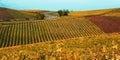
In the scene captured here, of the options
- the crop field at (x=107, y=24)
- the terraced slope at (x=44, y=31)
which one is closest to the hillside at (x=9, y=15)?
the terraced slope at (x=44, y=31)

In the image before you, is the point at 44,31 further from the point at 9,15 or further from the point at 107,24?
the point at 9,15

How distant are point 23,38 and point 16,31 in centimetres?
907

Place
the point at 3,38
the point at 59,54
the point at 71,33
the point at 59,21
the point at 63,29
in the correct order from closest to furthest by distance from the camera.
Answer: the point at 59,54 < the point at 3,38 < the point at 71,33 < the point at 63,29 < the point at 59,21

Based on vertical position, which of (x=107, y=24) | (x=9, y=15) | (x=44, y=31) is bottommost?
(x=44, y=31)

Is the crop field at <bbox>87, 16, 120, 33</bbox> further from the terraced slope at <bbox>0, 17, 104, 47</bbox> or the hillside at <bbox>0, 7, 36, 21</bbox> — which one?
the hillside at <bbox>0, 7, 36, 21</bbox>

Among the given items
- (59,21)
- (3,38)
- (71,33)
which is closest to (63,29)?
(71,33)

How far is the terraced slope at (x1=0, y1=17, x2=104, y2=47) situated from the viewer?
2534 inches

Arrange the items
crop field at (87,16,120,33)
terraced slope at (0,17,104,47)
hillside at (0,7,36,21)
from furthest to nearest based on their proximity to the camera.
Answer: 1. hillside at (0,7,36,21)
2. crop field at (87,16,120,33)
3. terraced slope at (0,17,104,47)

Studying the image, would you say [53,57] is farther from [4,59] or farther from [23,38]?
[23,38]

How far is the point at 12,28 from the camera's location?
3108 inches

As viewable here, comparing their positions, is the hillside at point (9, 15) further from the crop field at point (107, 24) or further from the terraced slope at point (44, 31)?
the crop field at point (107, 24)

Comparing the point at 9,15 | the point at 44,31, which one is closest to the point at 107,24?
the point at 44,31

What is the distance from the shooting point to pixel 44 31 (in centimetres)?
7425

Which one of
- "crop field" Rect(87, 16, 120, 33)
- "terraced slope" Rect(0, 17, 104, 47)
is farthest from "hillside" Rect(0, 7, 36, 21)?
"crop field" Rect(87, 16, 120, 33)
